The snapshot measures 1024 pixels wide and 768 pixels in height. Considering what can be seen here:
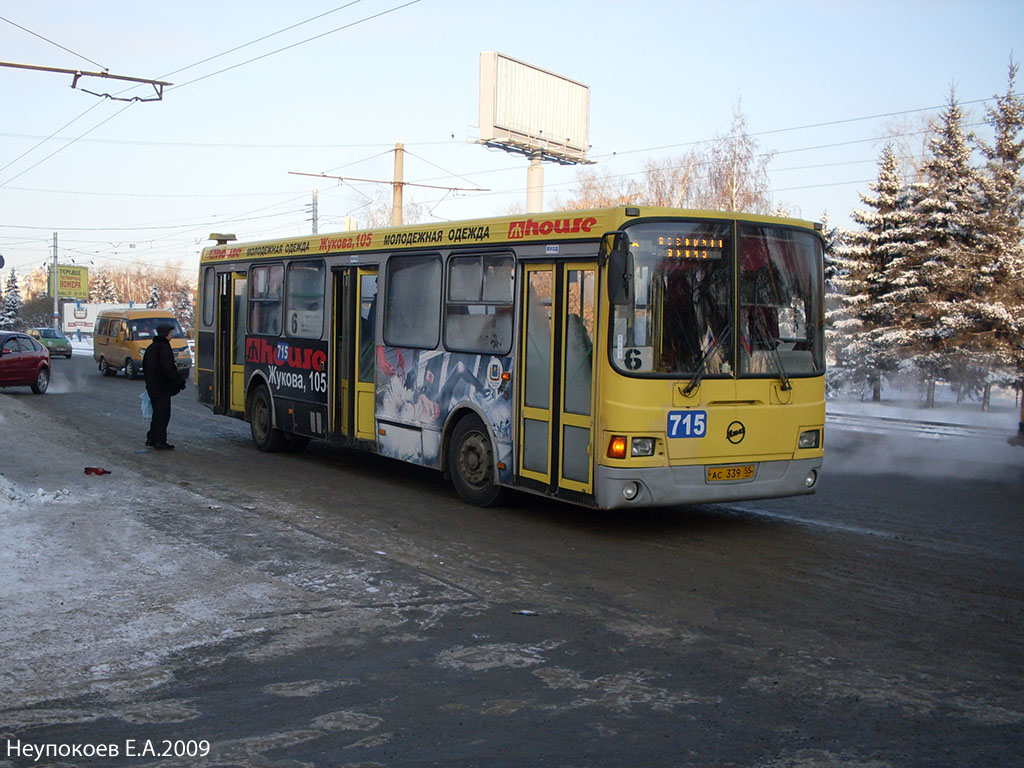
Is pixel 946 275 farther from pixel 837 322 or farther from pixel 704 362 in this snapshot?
pixel 704 362

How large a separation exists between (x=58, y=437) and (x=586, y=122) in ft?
138

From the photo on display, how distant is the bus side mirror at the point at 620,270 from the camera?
8.38 meters

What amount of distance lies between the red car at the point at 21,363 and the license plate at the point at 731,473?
2229 cm

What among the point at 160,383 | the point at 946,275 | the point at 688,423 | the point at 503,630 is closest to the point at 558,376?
the point at 688,423

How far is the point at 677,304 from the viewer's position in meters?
8.84

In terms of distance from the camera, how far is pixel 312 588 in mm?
7238

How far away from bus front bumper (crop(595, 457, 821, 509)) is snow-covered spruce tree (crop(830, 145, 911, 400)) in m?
A: 25.7

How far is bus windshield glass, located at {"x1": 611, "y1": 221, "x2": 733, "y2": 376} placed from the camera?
342 inches

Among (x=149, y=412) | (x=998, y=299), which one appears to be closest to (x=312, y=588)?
(x=149, y=412)

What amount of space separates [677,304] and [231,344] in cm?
923

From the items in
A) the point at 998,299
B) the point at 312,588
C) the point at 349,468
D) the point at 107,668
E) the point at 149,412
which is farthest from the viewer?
the point at 998,299

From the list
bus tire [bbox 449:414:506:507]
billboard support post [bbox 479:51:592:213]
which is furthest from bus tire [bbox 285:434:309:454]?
billboard support post [bbox 479:51:592:213]

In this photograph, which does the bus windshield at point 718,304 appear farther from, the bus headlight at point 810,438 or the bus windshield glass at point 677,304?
the bus headlight at point 810,438

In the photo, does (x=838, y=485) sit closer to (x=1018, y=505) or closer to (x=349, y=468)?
(x=1018, y=505)
